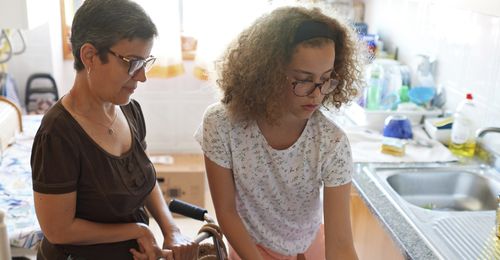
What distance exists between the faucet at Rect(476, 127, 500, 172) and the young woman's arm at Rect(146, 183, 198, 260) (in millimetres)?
1211

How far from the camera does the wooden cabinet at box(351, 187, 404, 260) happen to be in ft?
5.26

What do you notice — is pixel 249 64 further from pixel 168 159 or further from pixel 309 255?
pixel 168 159

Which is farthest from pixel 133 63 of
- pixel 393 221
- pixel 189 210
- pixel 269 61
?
pixel 393 221

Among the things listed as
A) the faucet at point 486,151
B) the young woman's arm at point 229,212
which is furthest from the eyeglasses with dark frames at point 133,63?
the faucet at point 486,151

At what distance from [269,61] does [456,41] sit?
1.32 meters

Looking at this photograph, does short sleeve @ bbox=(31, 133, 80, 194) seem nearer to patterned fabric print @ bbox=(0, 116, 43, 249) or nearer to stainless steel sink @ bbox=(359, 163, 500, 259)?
patterned fabric print @ bbox=(0, 116, 43, 249)

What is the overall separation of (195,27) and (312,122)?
197 centimetres

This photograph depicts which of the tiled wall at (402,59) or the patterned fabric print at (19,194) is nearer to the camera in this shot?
the patterned fabric print at (19,194)

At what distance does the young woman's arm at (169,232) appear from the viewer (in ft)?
4.45

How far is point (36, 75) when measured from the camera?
3131mm

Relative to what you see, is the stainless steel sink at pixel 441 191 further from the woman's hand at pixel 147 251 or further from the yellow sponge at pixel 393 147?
the woman's hand at pixel 147 251

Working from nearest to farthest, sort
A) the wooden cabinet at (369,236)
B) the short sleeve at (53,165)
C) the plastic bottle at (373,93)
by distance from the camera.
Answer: the short sleeve at (53,165)
the wooden cabinet at (369,236)
the plastic bottle at (373,93)

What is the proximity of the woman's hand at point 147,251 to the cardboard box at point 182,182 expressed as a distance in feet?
6.06

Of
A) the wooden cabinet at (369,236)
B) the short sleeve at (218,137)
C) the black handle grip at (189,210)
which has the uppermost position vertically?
the short sleeve at (218,137)
